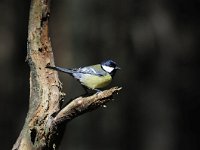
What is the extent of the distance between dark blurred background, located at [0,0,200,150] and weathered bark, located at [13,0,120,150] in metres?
2.70

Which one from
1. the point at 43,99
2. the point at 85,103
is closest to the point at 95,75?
the point at 43,99

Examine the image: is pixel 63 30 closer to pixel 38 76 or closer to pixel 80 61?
pixel 80 61

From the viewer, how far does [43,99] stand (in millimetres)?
3381

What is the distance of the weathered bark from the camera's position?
3139 mm

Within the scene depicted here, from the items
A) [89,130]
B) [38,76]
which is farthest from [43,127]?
[89,130]

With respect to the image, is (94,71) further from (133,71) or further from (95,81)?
(133,71)

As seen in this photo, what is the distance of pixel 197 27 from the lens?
6.16m

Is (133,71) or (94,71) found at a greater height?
(94,71)

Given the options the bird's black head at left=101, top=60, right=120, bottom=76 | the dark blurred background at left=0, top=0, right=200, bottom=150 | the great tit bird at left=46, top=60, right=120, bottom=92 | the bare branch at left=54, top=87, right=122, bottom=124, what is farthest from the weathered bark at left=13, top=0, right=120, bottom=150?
the dark blurred background at left=0, top=0, right=200, bottom=150

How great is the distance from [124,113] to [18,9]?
5.45 feet

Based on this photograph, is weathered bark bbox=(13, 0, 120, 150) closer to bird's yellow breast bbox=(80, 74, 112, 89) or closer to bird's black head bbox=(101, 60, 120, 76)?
bird's yellow breast bbox=(80, 74, 112, 89)

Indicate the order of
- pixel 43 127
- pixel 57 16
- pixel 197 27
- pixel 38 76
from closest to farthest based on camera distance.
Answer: pixel 43 127, pixel 38 76, pixel 197 27, pixel 57 16

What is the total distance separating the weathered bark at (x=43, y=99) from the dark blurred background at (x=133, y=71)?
270 cm

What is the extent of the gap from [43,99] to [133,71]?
2984 mm
